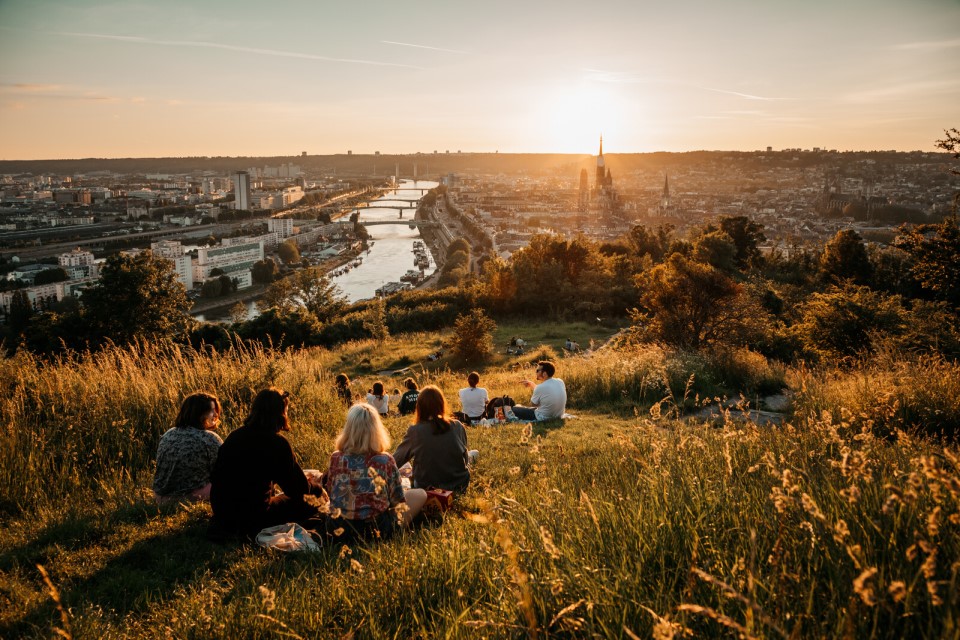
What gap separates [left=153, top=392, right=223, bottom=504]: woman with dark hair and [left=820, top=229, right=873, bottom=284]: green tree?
26954 millimetres

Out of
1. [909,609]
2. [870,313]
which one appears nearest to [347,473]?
[909,609]

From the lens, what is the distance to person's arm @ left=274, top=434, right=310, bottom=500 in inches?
133

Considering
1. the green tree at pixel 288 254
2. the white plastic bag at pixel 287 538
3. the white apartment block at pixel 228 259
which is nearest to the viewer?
the white plastic bag at pixel 287 538

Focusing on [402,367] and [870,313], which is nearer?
[870,313]

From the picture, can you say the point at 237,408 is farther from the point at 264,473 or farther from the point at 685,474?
the point at 685,474

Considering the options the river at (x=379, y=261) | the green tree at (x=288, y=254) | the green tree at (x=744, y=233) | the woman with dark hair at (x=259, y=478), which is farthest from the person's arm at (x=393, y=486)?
the green tree at (x=288, y=254)

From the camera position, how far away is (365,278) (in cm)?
6456

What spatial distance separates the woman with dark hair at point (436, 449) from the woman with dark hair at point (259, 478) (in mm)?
790

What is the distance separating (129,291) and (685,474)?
19557mm

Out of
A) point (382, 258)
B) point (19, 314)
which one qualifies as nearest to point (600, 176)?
point (382, 258)

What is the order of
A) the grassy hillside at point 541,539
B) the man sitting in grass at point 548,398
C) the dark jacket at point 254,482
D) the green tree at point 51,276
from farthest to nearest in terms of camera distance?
the green tree at point 51,276 → the man sitting in grass at point 548,398 → the dark jacket at point 254,482 → the grassy hillside at point 541,539

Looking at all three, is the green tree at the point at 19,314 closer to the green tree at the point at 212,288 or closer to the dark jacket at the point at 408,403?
the green tree at the point at 212,288

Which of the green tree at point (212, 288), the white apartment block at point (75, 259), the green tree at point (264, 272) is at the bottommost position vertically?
the green tree at point (212, 288)

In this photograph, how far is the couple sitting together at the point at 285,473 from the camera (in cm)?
316
